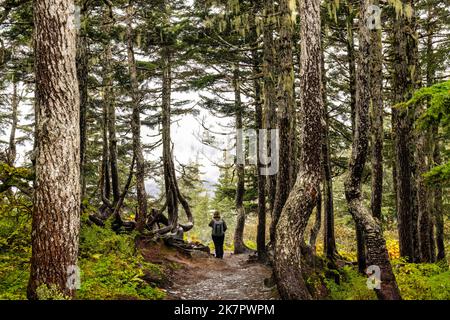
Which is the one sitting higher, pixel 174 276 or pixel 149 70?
pixel 149 70

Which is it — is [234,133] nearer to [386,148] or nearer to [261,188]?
[261,188]

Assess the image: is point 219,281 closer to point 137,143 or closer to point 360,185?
point 137,143

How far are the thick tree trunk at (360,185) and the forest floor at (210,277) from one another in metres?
2.70

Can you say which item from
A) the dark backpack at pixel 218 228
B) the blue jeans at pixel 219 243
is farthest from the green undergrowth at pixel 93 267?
the blue jeans at pixel 219 243

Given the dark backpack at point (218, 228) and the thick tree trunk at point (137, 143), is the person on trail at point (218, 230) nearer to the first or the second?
the dark backpack at point (218, 228)

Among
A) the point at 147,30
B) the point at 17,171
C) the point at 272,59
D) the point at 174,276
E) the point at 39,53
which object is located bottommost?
the point at 174,276

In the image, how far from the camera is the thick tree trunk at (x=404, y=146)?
38.4 ft

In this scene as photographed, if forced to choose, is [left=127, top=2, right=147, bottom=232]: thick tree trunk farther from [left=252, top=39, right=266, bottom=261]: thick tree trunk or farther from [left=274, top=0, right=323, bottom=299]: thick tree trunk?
[left=274, top=0, right=323, bottom=299]: thick tree trunk

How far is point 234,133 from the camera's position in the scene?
20703 millimetres

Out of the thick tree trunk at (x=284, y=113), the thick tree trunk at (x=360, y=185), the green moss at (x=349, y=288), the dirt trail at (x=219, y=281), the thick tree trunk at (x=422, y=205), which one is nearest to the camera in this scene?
the thick tree trunk at (x=360, y=185)

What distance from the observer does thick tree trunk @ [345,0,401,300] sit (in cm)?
794

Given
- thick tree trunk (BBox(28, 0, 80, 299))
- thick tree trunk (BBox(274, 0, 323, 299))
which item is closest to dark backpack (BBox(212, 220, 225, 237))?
thick tree trunk (BBox(274, 0, 323, 299))
